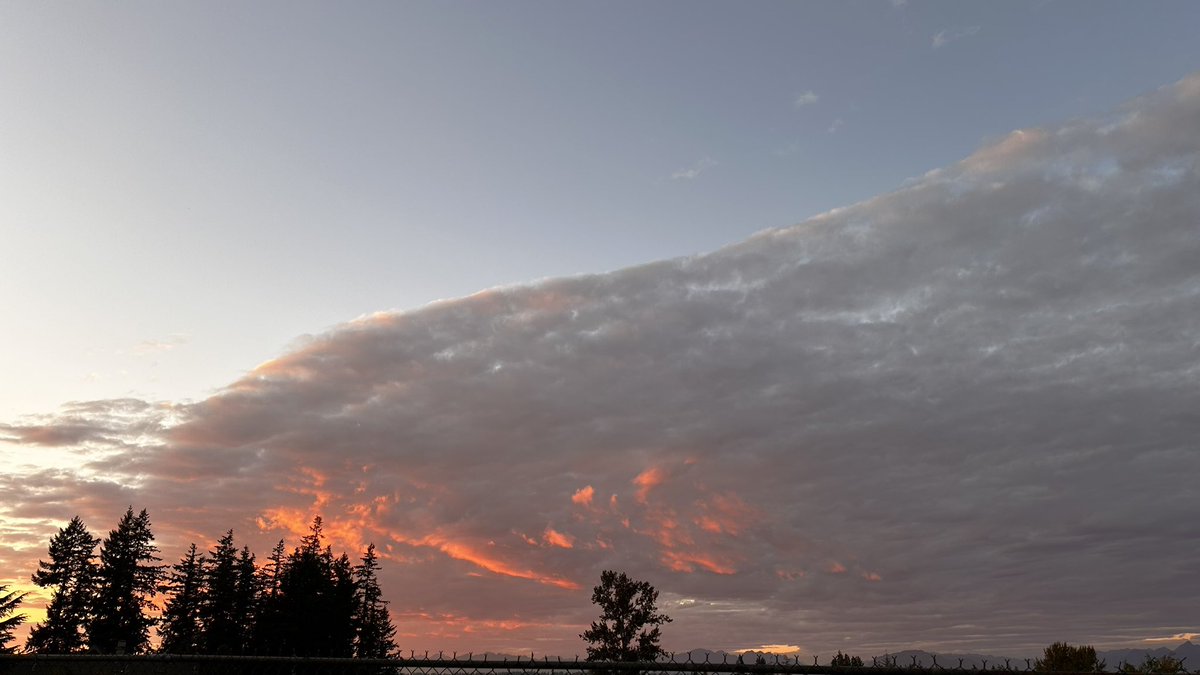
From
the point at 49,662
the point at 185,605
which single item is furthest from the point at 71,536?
the point at 49,662

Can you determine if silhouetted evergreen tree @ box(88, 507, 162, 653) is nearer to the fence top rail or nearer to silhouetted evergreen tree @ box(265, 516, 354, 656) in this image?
silhouetted evergreen tree @ box(265, 516, 354, 656)

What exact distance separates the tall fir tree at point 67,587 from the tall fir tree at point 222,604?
10054 millimetres

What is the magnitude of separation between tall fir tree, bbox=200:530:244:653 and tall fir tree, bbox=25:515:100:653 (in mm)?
10054

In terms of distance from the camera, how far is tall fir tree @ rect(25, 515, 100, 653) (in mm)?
76812

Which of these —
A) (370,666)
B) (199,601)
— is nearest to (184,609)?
(199,601)

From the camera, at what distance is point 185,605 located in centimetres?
8794

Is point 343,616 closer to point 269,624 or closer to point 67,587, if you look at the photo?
point 269,624

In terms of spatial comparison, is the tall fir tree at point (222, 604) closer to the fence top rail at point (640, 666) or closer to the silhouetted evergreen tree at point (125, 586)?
the silhouetted evergreen tree at point (125, 586)

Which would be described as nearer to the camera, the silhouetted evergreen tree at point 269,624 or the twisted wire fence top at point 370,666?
the twisted wire fence top at point 370,666

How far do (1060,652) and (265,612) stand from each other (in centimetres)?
6588

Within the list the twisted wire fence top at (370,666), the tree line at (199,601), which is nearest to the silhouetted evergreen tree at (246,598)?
the tree line at (199,601)

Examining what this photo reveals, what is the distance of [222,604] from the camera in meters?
82.9

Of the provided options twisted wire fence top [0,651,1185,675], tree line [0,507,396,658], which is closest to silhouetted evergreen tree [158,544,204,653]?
tree line [0,507,396,658]

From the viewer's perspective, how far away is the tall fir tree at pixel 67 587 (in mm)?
76812
